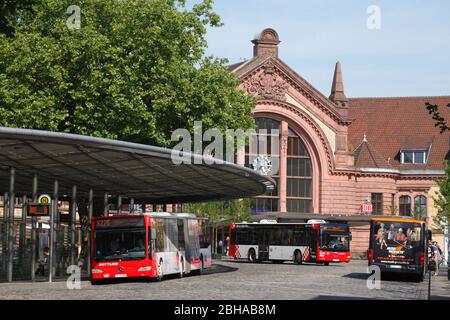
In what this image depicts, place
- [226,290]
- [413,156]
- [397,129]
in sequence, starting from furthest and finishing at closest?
[397,129] → [413,156] → [226,290]

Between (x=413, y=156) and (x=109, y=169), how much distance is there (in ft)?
215

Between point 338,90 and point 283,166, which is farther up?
point 338,90

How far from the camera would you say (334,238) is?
64062 millimetres

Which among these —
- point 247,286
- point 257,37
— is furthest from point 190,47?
point 257,37

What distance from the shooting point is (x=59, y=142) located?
101ft

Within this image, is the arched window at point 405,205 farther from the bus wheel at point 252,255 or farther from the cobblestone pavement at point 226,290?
the cobblestone pavement at point 226,290

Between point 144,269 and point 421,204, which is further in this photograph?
point 421,204

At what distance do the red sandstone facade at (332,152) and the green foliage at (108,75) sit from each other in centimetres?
3622

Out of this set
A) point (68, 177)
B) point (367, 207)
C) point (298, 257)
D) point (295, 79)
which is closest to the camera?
point (68, 177)

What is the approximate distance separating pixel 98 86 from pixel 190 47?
19.5 feet

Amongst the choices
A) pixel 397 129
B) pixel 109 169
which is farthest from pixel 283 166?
pixel 109 169

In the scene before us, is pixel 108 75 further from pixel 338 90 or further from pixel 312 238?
pixel 338 90

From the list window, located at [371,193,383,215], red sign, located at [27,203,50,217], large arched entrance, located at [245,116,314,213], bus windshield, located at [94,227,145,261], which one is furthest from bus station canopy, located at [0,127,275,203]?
window, located at [371,193,383,215]

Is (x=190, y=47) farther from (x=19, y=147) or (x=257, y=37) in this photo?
(x=257, y=37)
